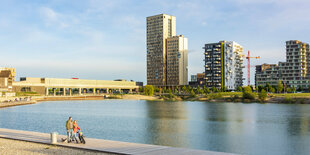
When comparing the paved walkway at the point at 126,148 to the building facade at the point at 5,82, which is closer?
the paved walkway at the point at 126,148

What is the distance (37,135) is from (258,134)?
3393 cm

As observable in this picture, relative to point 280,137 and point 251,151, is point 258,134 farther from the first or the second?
point 251,151

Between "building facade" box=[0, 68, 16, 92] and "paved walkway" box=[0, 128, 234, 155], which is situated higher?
"building facade" box=[0, 68, 16, 92]

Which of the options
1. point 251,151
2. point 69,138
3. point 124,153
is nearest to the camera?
point 124,153

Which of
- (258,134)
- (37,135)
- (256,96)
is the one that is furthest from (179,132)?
(256,96)

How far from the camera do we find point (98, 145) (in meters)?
26.0

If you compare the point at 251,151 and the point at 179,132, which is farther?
the point at 179,132

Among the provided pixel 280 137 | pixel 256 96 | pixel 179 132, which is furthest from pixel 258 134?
pixel 256 96

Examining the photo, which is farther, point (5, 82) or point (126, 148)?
point (5, 82)

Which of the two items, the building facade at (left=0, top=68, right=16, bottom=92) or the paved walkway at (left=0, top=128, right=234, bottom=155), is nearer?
the paved walkway at (left=0, top=128, right=234, bottom=155)

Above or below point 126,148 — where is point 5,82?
above

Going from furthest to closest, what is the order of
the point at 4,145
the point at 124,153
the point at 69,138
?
1. the point at 69,138
2. the point at 4,145
3. the point at 124,153

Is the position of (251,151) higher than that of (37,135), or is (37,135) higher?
(37,135)

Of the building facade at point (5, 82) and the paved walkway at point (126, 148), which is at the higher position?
the building facade at point (5, 82)
